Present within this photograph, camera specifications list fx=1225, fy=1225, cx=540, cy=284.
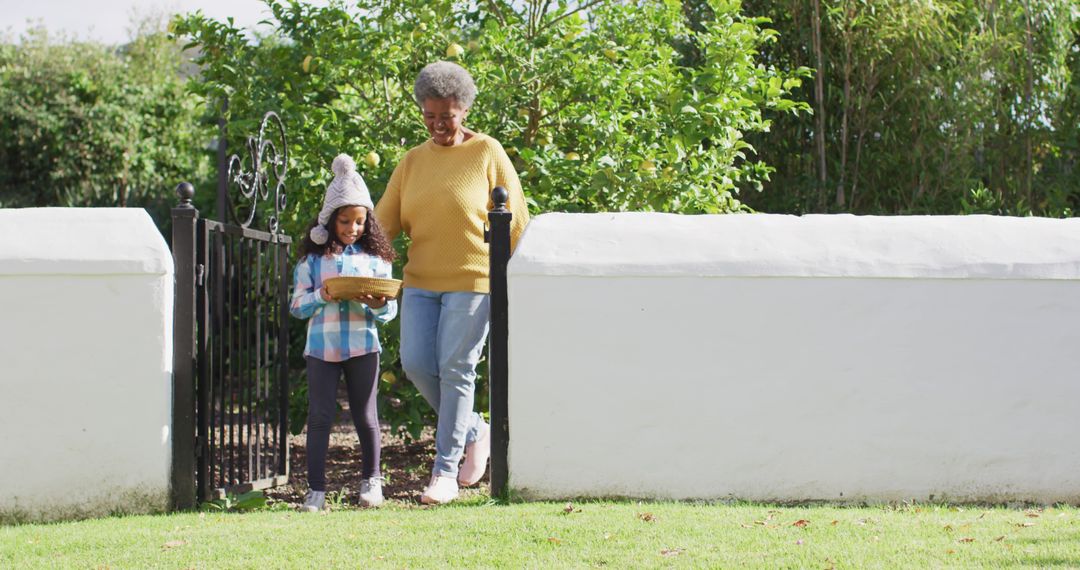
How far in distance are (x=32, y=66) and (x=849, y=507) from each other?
51.6ft

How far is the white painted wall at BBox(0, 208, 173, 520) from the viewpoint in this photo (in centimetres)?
485

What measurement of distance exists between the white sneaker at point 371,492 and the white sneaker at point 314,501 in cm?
17

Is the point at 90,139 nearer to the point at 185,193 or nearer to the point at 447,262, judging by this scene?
the point at 185,193

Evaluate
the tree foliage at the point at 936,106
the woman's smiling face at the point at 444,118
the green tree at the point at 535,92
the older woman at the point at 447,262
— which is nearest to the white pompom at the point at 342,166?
the older woman at the point at 447,262

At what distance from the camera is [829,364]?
5.00 metres

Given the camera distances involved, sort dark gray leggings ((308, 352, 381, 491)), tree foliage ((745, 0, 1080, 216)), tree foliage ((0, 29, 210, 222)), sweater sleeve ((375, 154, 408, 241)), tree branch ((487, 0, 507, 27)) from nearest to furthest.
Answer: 1. dark gray leggings ((308, 352, 381, 491))
2. sweater sleeve ((375, 154, 408, 241))
3. tree branch ((487, 0, 507, 27))
4. tree foliage ((745, 0, 1080, 216))
5. tree foliage ((0, 29, 210, 222))

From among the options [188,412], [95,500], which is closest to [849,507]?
[188,412]

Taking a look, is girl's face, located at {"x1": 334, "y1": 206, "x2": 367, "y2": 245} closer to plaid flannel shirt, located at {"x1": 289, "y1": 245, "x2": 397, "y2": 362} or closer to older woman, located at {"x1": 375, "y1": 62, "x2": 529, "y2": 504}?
plaid flannel shirt, located at {"x1": 289, "y1": 245, "x2": 397, "y2": 362}

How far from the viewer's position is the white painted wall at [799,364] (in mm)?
Result: 4973

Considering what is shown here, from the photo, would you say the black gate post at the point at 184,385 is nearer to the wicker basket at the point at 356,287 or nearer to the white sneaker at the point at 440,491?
the wicker basket at the point at 356,287

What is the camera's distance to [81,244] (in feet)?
16.0

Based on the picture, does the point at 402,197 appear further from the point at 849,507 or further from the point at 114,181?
the point at 114,181

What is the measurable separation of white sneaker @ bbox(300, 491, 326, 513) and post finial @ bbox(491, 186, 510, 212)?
1.40 metres

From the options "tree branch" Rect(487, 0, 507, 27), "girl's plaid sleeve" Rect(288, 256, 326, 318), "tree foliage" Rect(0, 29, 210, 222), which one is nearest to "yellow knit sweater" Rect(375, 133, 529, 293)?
"girl's plaid sleeve" Rect(288, 256, 326, 318)
